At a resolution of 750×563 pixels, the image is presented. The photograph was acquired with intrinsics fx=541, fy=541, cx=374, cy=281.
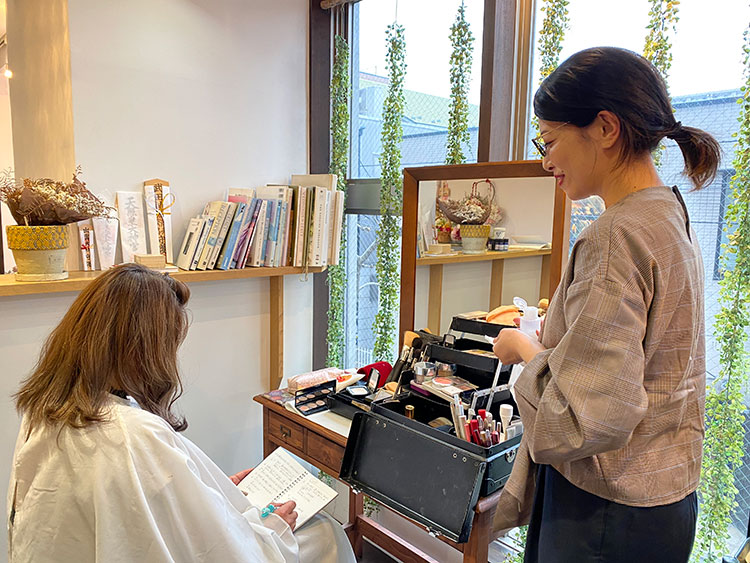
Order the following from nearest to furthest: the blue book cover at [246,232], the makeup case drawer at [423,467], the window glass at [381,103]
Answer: the makeup case drawer at [423,467] < the window glass at [381,103] < the blue book cover at [246,232]

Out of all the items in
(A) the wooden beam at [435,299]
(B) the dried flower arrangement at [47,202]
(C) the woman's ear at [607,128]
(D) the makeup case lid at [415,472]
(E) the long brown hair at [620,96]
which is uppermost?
(E) the long brown hair at [620,96]

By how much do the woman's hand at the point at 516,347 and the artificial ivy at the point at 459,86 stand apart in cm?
110

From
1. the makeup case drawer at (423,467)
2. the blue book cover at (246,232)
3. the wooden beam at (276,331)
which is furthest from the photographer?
the wooden beam at (276,331)

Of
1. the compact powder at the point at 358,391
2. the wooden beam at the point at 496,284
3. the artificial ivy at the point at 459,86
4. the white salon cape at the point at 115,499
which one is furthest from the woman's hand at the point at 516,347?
the artificial ivy at the point at 459,86

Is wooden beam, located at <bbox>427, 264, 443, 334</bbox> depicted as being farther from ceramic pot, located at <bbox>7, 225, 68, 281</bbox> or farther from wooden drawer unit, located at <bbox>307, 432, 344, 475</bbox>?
ceramic pot, located at <bbox>7, 225, 68, 281</bbox>

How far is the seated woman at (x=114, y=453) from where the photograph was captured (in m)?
0.95

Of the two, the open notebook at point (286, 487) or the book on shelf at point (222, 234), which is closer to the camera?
the open notebook at point (286, 487)

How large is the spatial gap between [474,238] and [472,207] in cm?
10

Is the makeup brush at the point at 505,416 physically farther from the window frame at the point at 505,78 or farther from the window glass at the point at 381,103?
the window glass at the point at 381,103

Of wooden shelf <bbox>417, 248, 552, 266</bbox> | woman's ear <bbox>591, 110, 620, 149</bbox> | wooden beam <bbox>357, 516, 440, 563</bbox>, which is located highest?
woman's ear <bbox>591, 110, 620, 149</bbox>

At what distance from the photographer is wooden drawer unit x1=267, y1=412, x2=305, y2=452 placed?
1.79 m

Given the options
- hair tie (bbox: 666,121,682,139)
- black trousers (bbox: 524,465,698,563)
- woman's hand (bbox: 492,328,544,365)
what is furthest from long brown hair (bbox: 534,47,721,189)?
black trousers (bbox: 524,465,698,563)

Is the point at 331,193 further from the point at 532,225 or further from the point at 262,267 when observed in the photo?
the point at 532,225

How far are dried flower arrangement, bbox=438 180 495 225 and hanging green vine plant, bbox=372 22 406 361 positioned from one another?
37 cm
